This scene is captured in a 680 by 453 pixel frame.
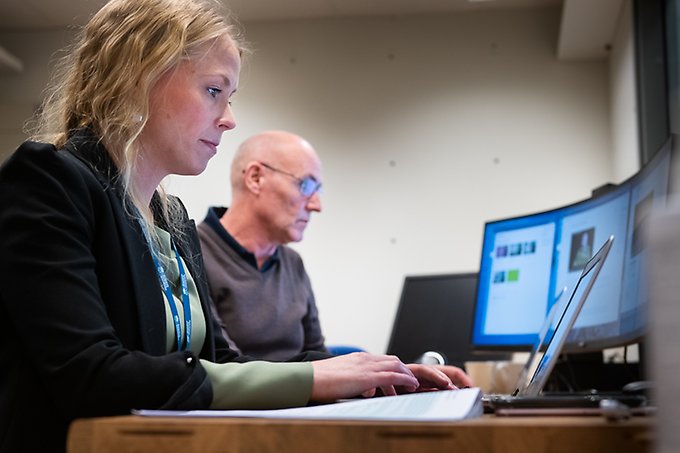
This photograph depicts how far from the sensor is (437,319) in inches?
112

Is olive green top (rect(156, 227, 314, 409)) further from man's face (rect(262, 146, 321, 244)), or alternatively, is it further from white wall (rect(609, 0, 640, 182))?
white wall (rect(609, 0, 640, 182))

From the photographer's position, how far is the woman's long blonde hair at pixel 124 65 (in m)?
1.07

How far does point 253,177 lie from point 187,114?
1.55m

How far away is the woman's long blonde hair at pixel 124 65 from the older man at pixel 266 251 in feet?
3.51

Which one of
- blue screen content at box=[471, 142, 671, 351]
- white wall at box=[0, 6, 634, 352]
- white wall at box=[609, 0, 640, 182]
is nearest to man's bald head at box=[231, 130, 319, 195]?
blue screen content at box=[471, 142, 671, 351]

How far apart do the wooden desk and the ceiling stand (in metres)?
3.55

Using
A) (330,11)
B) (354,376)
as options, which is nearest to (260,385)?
(354,376)

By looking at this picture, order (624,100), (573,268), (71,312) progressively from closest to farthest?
(71,312) < (573,268) < (624,100)

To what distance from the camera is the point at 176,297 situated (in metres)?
1.10

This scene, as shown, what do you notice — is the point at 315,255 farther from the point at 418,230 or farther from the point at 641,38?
the point at 641,38

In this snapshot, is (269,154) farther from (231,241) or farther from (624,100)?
(624,100)

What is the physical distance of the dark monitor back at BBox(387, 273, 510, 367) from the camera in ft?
9.07

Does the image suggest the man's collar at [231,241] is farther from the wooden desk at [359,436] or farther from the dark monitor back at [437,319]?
the wooden desk at [359,436]

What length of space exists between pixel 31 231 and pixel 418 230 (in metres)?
3.50
